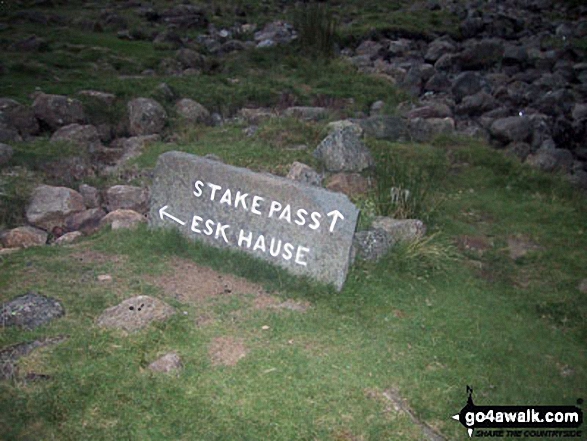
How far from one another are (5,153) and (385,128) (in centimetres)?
434

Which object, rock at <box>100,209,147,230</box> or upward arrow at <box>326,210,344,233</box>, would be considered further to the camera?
rock at <box>100,209,147,230</box>

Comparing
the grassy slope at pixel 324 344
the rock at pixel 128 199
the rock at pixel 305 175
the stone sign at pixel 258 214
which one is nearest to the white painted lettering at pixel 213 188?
the stone sign at pixel 258 214

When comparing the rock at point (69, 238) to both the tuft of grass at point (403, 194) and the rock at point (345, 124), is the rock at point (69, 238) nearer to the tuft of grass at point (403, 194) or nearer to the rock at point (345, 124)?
the tuft of grass at point (403, 194)

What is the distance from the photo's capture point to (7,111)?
853 cm

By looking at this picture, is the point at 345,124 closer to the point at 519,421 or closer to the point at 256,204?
the point at 256,204

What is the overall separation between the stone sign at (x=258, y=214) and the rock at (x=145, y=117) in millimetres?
3540

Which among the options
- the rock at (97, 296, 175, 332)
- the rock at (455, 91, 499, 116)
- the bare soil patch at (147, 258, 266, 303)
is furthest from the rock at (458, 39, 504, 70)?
the rock at (97, 296, 175, 332)

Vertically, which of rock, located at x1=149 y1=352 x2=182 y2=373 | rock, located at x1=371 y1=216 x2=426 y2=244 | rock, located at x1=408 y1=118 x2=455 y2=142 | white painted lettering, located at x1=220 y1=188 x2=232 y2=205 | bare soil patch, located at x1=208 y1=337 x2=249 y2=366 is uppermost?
white painted lettering, located at x1=220 y1=188 x2=232 y2=205

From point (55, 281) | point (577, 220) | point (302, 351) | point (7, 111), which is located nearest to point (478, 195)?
point (577, 220)

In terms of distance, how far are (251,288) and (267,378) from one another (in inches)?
42.5

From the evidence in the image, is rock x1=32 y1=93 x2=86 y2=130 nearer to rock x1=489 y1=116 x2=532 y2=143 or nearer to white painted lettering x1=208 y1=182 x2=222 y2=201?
white painted lettering x1=208 y1=182 x2=222 y2=201

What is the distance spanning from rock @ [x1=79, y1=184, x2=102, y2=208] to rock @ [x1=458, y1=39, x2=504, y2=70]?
32.1 ft

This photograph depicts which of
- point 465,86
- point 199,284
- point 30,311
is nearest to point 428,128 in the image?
point 465,86

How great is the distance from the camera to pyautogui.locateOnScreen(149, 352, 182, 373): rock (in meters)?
3.91
